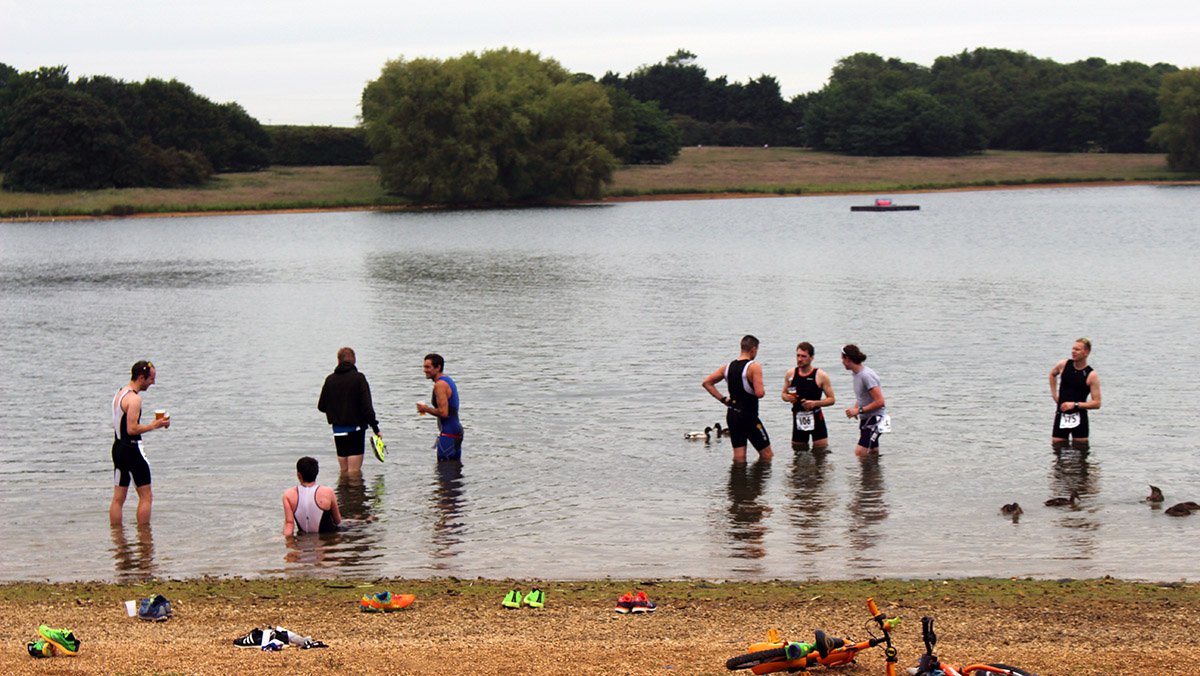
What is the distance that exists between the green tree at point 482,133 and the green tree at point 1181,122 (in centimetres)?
4696

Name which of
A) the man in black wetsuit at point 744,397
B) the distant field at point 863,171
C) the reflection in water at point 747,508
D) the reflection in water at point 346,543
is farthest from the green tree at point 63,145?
the reflection in water at point 747,508

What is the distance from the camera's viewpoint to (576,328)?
3438 cm

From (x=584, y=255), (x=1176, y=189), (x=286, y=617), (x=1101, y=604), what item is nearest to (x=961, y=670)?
(x=1101, y=604)

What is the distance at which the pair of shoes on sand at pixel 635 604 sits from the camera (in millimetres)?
10625

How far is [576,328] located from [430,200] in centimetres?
7111

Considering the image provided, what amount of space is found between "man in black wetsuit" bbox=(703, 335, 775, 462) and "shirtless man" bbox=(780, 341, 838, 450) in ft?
1.67

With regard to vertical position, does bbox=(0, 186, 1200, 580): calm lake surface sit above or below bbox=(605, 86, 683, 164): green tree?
below

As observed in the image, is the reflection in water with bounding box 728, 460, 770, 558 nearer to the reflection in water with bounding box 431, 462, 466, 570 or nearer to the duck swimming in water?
the reflection in water with bounding box 431, 462, 466, 570

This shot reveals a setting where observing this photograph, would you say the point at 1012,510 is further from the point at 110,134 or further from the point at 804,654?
the point at 110,134

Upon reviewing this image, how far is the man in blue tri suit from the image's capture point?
55.1 ft

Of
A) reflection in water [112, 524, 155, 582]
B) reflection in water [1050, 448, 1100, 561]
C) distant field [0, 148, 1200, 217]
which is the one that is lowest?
reflection in water [112, 524, 155, 582]

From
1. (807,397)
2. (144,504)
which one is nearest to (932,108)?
(807,397)

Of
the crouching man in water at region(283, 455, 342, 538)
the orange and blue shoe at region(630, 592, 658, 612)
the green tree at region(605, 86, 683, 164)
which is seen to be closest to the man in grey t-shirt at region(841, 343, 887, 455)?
the crouching man in water at region(283, 455, 342, 538)

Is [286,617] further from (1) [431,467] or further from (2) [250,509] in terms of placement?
(1) [431,467]
